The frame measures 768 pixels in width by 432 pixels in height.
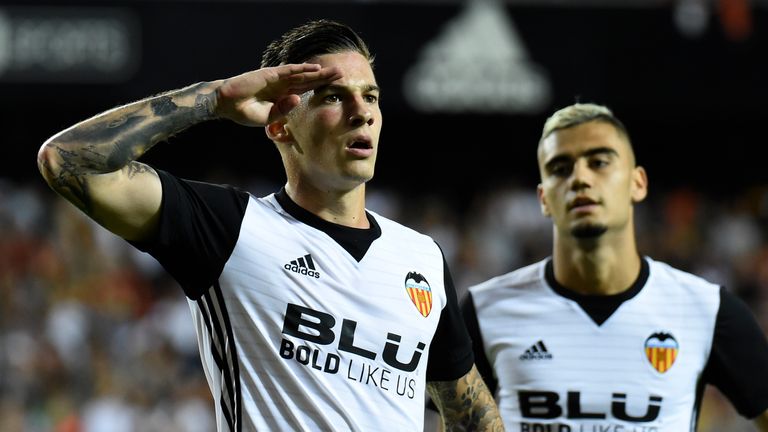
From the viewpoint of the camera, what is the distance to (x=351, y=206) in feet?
10.7

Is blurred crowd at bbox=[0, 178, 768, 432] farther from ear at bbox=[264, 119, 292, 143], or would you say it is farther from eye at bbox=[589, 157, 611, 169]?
ear at bbox=[264, 119, 292, 143]

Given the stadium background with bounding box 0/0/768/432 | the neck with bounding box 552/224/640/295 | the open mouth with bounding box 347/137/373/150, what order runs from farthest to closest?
the stadium background with bounding box 0/0/768/432 < the neck with bounding box 552/224/640/295 < the open mouth with bounding box 347/137/373/150

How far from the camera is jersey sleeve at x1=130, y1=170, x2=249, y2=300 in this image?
2838 mm

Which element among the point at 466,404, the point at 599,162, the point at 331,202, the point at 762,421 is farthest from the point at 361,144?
the point at 762,421

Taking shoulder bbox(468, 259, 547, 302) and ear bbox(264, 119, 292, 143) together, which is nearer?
ear bbox(264, 119, 292, 143)

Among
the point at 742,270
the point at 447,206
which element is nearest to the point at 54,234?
the point at 447,206

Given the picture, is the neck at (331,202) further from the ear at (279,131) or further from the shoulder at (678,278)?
the shoulder at (678,278)

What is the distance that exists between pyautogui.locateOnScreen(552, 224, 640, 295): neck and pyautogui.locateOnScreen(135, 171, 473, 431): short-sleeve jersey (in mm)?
1206

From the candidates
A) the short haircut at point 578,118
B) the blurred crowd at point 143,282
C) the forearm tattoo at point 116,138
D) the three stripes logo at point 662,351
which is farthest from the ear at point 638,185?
the blurred crowd at point 143,282

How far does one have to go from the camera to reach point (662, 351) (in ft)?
13.4

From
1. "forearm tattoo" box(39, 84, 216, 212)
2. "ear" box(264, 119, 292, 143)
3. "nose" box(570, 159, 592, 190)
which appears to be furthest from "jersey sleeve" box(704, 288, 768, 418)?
"forearm tattoo" box(39, 84, 216, 212)

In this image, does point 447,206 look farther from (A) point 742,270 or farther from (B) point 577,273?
(B) point 577,273

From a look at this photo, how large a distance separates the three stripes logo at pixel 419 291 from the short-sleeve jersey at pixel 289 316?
0.02m

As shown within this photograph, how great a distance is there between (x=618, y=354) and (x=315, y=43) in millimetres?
1648
